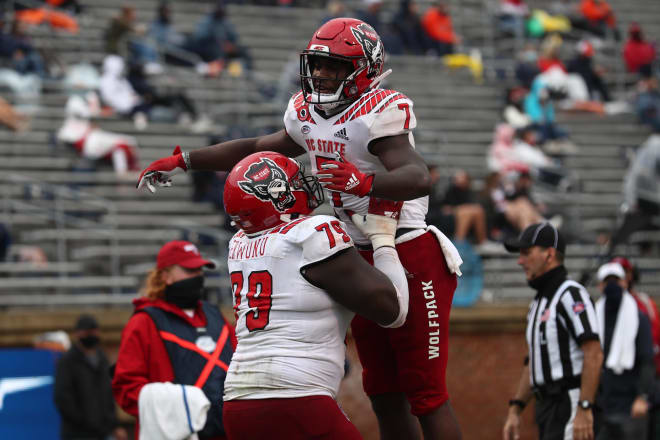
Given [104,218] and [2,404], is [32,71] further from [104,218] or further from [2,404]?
[2,404]

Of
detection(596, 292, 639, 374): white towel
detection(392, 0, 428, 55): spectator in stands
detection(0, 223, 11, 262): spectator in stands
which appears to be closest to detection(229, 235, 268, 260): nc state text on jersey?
detection(596, 292, 639, 374): white towel

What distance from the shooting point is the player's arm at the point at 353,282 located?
4.54 m

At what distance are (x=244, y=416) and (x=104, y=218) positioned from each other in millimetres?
8217

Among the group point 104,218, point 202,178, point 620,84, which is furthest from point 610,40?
point 104,218

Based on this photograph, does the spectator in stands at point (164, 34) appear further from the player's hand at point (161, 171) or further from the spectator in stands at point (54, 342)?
the player's hand at point (161, 171)

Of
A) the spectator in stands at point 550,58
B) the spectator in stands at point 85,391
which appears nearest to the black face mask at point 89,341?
the spectator in stands at point 85,391

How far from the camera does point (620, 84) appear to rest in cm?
1988

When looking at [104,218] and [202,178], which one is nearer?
[104,218]

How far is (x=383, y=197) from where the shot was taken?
459 cm

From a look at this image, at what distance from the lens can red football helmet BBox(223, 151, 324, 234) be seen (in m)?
4.68

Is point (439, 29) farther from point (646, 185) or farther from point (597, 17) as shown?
point (646, 185)

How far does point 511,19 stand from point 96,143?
9308mm

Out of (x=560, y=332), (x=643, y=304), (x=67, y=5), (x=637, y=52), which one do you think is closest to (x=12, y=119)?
(x=67, y=5)

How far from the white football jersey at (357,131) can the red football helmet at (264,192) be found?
16cm
